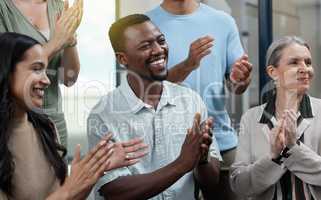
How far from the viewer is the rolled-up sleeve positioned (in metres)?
1.67

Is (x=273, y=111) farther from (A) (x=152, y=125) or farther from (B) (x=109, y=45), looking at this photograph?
(B) (x=109, y=45)

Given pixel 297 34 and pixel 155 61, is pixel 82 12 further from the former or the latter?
pixel 297 34

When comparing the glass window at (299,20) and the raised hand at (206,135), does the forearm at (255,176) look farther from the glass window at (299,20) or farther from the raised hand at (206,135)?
the glass window at (299,20)

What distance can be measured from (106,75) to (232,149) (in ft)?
1.71

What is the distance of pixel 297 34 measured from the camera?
1.80 metres

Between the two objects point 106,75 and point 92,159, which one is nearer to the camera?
point 92,159

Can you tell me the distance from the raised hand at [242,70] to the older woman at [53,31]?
55 centimetres

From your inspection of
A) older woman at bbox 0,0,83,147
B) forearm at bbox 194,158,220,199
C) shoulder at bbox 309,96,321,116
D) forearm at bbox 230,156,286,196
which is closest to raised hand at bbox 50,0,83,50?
older woman at bbox 0,0,83,147

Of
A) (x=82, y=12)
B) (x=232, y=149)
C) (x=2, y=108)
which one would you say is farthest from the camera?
(x=232, y=149)

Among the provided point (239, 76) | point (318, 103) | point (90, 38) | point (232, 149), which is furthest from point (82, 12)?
point (318, 103)

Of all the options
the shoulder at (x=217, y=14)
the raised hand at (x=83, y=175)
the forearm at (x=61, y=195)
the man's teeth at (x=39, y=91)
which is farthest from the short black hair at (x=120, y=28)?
the forearm at (x=61, y=195)

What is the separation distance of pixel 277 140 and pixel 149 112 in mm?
436

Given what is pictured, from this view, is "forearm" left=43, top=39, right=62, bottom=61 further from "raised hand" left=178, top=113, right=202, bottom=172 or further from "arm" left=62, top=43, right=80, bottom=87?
"raised hand" left=178, top=113, right=202, bottom=172

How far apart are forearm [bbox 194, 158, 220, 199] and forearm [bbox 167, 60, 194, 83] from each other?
1.01 ft
